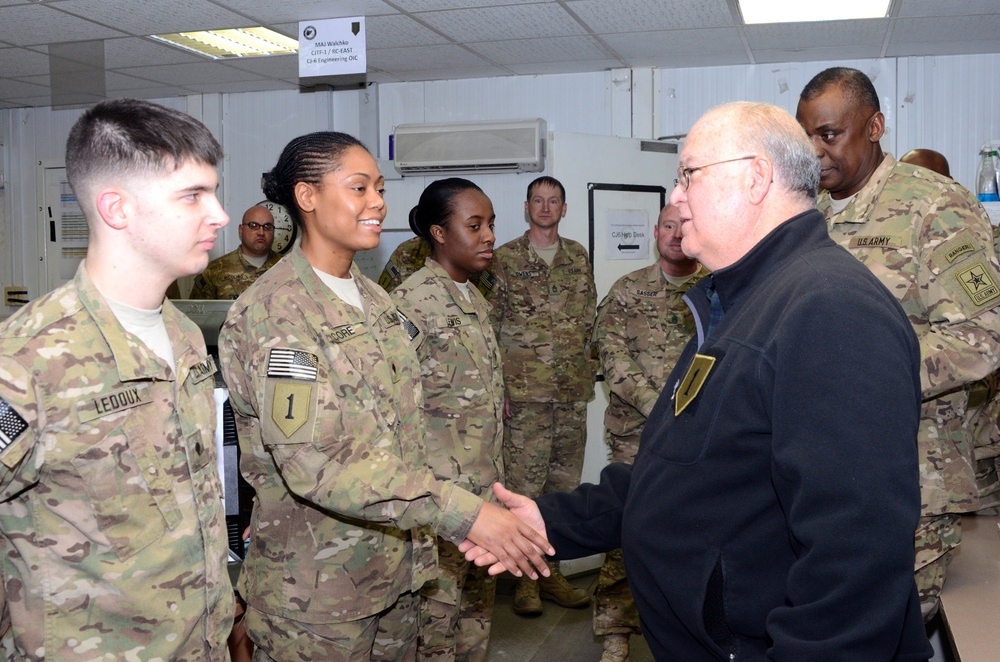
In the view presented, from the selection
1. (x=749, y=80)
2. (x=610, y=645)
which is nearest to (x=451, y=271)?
(x=610, y=645)

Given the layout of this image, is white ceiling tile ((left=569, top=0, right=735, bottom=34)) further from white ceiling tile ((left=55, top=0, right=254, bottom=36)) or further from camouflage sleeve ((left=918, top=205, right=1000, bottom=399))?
→ camouflage sleeve ((left=918, top=205, right=1000, bottom=399))

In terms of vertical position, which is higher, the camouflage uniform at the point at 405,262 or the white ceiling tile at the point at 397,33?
the white ceiling tile at the point at 397,33

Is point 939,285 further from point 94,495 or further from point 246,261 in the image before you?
point 246,261

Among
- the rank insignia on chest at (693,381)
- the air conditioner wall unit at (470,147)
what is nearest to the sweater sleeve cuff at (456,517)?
the rank insignia on chest at (693,381)

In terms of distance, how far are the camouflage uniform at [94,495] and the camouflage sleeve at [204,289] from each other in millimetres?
3728

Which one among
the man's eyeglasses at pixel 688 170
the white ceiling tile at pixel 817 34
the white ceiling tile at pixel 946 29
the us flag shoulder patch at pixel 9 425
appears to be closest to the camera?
the us flag shoulder patch at pixel 9 425

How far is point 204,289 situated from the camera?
5141mm

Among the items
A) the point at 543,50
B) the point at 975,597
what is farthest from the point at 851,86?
the point at 543,50

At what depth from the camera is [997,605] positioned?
81.7 inches

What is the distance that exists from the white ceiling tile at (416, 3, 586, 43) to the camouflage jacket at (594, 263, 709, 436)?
1.54 m

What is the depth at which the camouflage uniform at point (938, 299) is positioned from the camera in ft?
6.20

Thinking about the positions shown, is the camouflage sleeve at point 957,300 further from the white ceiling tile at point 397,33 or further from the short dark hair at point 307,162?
the white ceiling tile at point 397,33

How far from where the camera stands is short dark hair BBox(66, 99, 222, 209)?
144cm

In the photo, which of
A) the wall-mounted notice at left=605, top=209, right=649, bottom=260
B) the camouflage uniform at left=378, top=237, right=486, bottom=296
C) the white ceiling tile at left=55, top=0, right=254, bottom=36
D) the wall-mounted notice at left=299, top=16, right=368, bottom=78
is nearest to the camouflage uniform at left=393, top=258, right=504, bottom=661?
the wall-mounted notice at left=299, top=16, right=368, bottom=78
